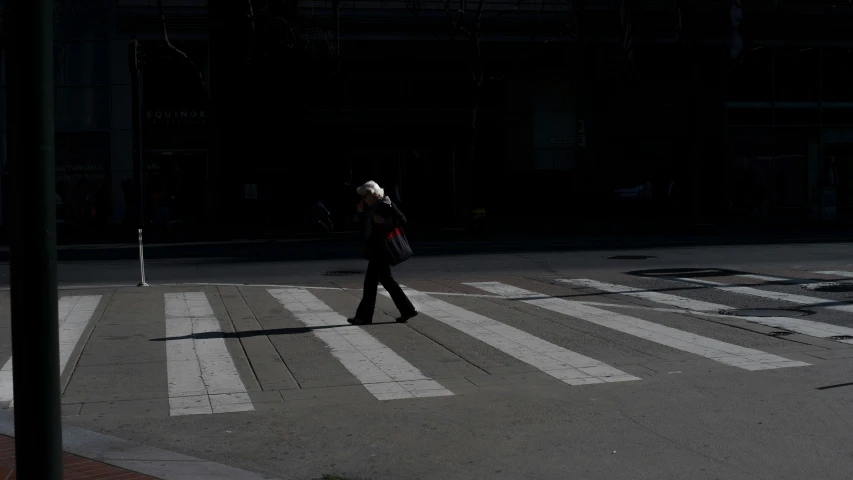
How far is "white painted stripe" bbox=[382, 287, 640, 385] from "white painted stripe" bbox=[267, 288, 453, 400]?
1.14m

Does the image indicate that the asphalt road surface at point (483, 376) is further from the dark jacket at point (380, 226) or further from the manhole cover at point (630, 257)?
the manhole cover at point (630, 257)

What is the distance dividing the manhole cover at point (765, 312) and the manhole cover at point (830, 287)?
231cm

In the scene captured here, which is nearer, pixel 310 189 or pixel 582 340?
pixel 582 340

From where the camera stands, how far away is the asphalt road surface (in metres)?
6.26

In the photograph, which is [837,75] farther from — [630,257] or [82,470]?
[82,470]

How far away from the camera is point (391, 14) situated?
35.5 meters

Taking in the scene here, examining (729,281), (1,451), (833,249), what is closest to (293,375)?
(1,451)

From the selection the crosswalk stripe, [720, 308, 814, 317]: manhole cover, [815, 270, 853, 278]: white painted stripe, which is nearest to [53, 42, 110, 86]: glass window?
the crosswalk stripe

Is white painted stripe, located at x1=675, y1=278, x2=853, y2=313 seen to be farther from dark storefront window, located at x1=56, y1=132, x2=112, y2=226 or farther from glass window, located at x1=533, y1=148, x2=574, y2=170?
dark storefront window, located at x1=56, y1=132, x2=112, y2=226

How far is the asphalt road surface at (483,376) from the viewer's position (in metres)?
6.26

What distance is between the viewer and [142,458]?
611cm

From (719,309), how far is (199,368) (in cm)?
701

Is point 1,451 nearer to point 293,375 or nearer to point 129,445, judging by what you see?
point 129,445

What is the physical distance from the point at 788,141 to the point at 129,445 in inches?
1408
